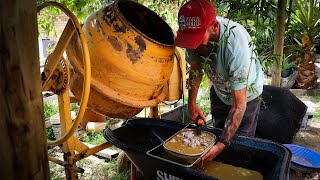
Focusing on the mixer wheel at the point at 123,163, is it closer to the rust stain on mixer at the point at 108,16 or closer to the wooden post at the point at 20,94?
the rust stain on mixer at the point at 108,16

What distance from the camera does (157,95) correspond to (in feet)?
8.00

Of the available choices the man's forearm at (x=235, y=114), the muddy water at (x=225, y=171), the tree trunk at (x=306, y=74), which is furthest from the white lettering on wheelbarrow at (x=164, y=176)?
the tree trunk at (x=306, y=74)

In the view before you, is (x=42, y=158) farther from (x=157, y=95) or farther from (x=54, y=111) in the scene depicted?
(x=54, y=111)

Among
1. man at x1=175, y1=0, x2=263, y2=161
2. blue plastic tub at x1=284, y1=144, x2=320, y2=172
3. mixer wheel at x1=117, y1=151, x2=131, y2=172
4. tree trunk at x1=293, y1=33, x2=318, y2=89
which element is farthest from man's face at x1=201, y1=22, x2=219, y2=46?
tree trunk at x1=293, y1=33, x2=318, y2=89

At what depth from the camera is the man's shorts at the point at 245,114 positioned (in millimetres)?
2680

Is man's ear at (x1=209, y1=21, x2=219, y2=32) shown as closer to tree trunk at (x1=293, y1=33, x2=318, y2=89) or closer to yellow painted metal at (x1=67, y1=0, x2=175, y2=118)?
yellow painted metal at (x1=67, y1=0, x2=175, y2=118)

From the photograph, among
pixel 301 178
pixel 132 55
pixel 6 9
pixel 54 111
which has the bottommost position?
pixel 301 178

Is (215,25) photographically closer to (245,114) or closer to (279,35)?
(245,114)

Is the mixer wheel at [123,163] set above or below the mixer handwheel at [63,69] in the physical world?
below

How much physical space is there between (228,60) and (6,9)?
162cm

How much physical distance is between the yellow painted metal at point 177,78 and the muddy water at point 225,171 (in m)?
0.63

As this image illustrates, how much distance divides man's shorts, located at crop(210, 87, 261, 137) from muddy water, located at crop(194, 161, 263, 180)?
0.45m

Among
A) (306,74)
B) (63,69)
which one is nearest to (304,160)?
(63,69)

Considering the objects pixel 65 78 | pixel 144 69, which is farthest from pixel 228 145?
pixel 65 78
